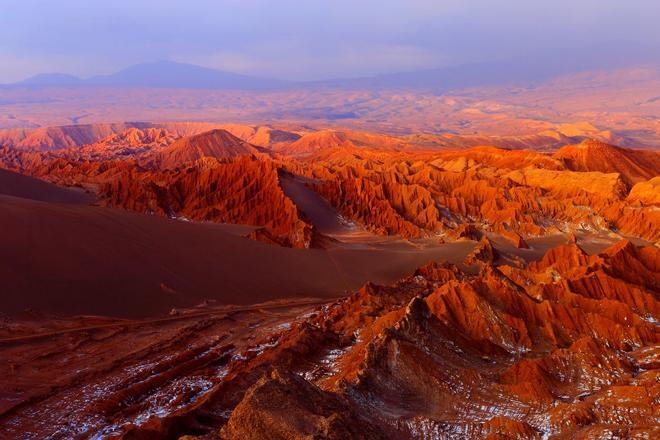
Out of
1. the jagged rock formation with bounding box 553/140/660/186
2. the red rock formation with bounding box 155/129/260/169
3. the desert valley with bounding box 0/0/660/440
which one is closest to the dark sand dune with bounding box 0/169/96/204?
the desert valley with bounding box 0/0/660/440

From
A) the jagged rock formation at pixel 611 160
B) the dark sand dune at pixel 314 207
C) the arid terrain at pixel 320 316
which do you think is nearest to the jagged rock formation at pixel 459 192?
the jagged rock formation at pixel 611 160

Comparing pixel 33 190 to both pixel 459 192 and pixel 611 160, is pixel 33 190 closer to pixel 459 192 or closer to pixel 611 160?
pixel 459 192

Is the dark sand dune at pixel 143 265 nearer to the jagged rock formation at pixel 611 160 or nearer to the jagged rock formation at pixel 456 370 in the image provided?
the jagged rock formation at pixel 456 370

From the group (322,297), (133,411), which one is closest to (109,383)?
(133,411)

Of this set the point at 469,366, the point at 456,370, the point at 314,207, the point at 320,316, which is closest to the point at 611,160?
the point at 314,207

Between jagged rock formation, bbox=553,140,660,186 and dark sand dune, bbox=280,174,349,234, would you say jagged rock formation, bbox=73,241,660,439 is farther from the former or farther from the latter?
jagged rock formation, bbox=553,140,660,186
